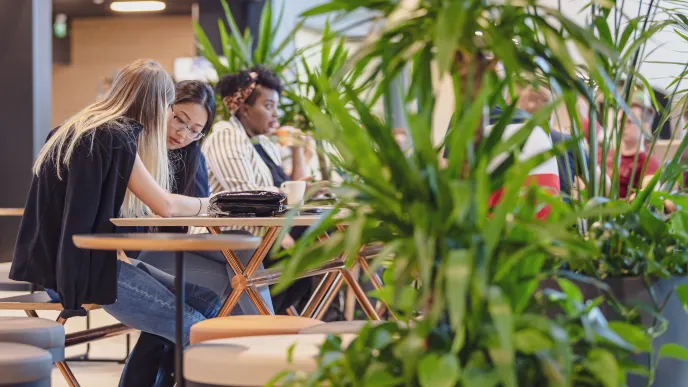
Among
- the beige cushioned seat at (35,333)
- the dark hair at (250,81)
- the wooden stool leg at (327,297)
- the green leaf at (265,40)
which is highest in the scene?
the green leaf at (265,40)

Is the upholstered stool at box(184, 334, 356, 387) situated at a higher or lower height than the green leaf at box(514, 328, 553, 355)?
lower

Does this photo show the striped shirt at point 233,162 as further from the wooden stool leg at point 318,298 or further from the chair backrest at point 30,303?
the chair backrest at point 30,303

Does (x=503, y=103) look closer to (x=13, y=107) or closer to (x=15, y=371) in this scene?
(x=15, y=371)

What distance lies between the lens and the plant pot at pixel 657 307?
183cm

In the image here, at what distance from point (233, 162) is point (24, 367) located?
7.48ft

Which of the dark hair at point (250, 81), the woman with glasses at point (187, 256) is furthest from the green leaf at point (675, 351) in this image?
the dark hair at point (250, 81)

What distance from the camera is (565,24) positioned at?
1.51 meters

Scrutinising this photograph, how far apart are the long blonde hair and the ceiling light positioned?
290 inches

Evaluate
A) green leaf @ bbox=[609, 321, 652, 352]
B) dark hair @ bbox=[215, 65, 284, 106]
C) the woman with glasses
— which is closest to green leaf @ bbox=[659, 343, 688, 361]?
green leaf @ bbox=[609, 321, 652, 352]

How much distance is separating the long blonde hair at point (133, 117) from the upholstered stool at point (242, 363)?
112 centimetres

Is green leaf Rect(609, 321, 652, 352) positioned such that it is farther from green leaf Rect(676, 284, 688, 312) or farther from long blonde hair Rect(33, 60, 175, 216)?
long blonde hair Rect(33, 60, 175, 216)

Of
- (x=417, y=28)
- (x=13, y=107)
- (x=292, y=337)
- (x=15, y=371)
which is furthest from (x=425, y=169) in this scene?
(x=13, y=107)

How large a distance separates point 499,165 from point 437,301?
Answer: 311mm

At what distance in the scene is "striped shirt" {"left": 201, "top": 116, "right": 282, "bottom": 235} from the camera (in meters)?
4.17
